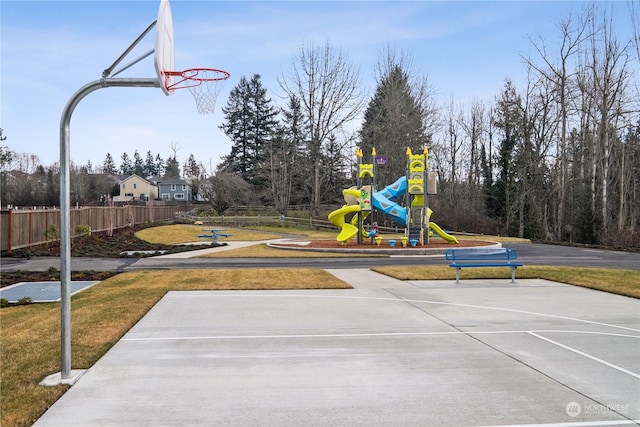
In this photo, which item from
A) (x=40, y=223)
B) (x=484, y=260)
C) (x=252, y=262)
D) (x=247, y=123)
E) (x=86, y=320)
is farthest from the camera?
(x=247, y=123)

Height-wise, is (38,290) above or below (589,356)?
below

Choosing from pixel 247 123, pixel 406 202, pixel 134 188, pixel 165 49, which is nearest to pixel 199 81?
pixel 165 49

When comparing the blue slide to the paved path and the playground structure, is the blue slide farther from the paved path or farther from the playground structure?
the paved path

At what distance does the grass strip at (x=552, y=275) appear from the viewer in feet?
43.1

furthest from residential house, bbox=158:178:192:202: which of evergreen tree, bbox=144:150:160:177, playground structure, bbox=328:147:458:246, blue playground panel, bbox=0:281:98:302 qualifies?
blue playground panel, bbox=0:281:98:302

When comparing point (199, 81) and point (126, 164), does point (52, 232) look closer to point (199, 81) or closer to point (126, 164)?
point (199, 81)

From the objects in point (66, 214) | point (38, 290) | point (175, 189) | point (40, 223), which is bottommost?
point (38, 290)

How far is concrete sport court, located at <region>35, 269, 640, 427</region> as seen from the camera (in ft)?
15.1

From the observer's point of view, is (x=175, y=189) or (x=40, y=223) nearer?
(x=40, y=223)

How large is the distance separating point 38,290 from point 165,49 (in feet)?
30.3

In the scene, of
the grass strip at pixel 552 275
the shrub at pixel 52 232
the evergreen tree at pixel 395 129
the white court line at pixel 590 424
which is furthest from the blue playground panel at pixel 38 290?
the evergreen tree at pixel 395 129

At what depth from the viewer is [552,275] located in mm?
15242

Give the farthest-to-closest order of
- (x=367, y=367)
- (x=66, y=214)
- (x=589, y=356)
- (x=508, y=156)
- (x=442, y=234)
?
(x=508, y=156) → (x=442, y=234) → (x=589, y=356) → (x=367, y=367) → (x=66, y=214)

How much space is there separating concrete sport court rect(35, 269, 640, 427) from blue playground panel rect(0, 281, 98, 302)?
3306 mm
